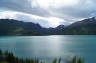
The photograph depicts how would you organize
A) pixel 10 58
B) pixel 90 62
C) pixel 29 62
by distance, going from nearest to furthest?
pixel 29 62
pixel 10 58
pixel 90 62

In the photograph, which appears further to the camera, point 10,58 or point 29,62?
point 10,58

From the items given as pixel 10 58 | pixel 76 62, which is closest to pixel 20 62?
pixel 10 58

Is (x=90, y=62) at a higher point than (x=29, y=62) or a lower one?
lower

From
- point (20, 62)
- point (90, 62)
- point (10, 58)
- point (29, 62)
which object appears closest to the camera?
point (29, 62)

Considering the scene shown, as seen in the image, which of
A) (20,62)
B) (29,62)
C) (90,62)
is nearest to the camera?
(29,62)

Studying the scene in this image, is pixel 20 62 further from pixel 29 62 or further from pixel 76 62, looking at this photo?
pixel 76 62

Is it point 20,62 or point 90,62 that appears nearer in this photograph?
point 20,62

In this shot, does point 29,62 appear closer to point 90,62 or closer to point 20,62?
point 20,62

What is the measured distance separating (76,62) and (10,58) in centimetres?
796

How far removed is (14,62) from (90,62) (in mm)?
19627

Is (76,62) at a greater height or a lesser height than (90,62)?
greater

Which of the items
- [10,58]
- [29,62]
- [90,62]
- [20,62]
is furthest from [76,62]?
[90,62]

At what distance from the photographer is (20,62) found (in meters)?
19.3

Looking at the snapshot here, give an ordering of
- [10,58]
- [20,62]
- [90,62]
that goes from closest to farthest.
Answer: [20,62]
[10,58]
[90,62]
